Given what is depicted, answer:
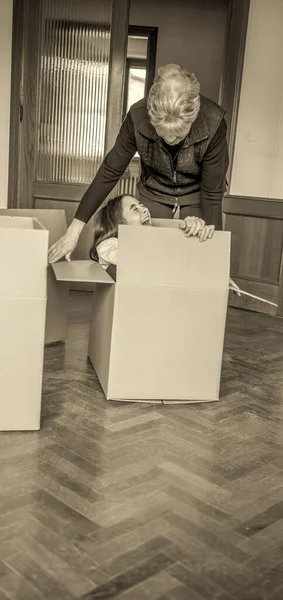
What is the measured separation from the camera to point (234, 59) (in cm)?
441

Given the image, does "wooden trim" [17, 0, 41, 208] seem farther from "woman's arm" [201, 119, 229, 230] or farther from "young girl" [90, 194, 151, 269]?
"woman's arm" [201, 119, 229, 230]

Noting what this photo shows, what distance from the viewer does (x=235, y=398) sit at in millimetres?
2613

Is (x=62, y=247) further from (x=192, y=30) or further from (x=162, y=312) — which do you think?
(x=192, y=30)

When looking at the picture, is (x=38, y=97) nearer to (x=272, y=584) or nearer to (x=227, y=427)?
(x=227, y=427)

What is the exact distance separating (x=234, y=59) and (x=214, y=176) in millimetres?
2186

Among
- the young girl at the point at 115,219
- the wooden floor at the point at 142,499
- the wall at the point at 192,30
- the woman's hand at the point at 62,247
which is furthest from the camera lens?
the wall at the point at 192,30

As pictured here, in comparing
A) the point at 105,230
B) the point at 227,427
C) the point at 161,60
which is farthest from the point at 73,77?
the point at 227,427

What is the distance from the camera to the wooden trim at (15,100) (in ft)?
14.6

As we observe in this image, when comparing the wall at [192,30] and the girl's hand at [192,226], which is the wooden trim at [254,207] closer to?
the girl's hand at [192,226]

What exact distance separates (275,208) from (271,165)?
301 mm

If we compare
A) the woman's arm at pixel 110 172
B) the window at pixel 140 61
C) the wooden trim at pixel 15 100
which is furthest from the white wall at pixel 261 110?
the window at pixel 140 61

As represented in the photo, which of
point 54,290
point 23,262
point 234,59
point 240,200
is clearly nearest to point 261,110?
point 234,59

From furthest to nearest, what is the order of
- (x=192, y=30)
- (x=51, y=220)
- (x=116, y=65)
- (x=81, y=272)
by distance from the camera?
(x=192, y=30), (x=116, y=65), (x=51, y=220), (x=81, y=272)

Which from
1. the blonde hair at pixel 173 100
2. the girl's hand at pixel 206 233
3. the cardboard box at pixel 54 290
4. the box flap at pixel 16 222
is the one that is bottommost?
the cardboard box at pixel 54 290
